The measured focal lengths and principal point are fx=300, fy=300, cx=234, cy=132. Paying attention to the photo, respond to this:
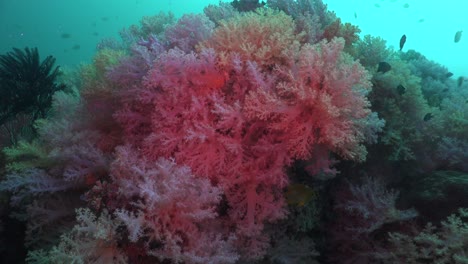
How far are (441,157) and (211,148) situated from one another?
3470 millimetres

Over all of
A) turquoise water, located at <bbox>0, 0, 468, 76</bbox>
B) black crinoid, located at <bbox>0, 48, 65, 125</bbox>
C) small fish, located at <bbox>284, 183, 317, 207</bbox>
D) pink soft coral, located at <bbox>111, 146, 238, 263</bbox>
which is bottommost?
pink soft coral, located at <bbox>111, 146, 238, 263</bbox>

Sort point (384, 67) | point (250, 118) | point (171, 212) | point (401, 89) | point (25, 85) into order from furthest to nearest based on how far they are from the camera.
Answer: point (25, 85) < point (384, 67) < point (401, 89) < point (250, 118) < point (171, 212)

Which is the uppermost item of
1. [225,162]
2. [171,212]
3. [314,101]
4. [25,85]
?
[25,85]

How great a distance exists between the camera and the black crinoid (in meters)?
6.18

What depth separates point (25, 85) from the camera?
20.8 feet

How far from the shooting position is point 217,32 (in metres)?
3.21

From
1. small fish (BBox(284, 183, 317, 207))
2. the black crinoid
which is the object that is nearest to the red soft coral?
small fish (BBox(284, 183, 317, 207))

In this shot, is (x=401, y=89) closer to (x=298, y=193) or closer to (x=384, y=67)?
(x=384, y=67)

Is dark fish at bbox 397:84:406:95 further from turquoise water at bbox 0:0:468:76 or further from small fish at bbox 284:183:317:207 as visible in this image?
turquoise water at bbox 0:0:468:76

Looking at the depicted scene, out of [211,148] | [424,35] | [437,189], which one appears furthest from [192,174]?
[424,35]

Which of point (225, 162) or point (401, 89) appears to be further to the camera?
point (401, 89)

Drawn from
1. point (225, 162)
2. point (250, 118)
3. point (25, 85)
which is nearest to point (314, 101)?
point (250, 118)

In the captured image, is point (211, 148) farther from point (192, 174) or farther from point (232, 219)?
point (232, 219)

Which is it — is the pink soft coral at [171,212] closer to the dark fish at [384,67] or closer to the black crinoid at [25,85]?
the dark fish at [384,67]
